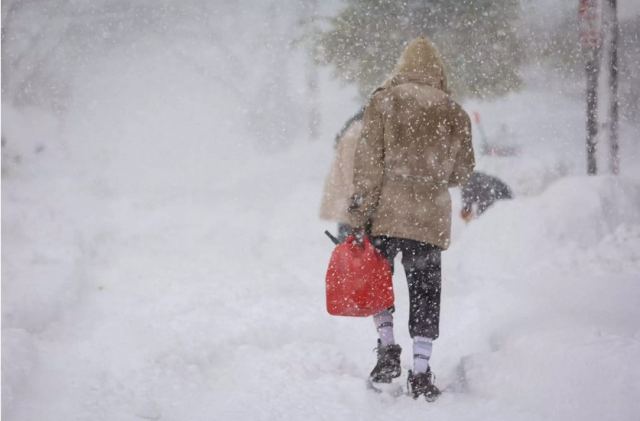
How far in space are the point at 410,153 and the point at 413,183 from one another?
0.15m

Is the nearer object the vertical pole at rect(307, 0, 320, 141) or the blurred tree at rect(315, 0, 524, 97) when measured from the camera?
the blurred tree at rect(315, 0, 524, 97)

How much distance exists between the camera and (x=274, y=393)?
274cm

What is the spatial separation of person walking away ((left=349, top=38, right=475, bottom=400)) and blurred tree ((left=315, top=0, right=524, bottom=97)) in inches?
187

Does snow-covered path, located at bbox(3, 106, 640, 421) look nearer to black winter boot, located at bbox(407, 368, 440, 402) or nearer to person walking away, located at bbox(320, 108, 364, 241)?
black winter boot, located at bbox(407, 368, 440, 402)

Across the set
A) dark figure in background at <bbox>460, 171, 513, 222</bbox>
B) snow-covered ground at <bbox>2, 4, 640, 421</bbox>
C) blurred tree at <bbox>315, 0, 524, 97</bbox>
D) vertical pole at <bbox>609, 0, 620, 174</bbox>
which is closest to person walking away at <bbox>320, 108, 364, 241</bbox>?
snow-covered ground at <bbox>2, 4, 640, 421</bbox>

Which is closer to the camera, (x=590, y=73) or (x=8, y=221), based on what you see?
(x=590, y=73)

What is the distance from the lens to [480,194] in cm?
686

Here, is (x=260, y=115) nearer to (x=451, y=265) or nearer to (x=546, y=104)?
(x=546, y=104)

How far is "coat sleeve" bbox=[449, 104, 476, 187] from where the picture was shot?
2.75 metres

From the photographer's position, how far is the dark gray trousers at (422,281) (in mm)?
2682

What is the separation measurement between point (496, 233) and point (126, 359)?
366 centimetres

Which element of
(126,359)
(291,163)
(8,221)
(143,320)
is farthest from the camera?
(291,163)

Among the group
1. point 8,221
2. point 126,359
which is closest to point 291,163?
point 8,221

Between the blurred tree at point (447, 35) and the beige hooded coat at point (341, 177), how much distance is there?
4002 mm
